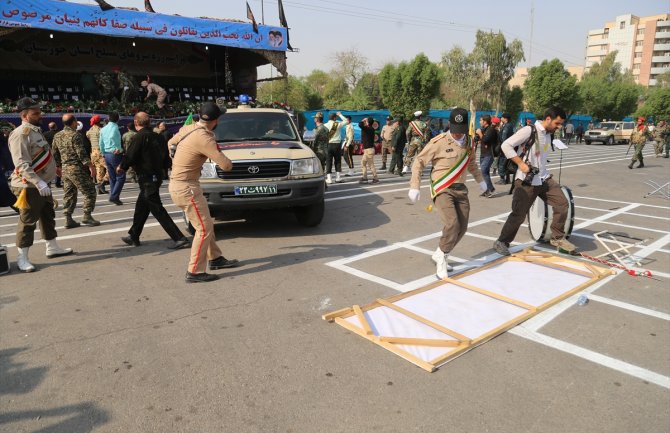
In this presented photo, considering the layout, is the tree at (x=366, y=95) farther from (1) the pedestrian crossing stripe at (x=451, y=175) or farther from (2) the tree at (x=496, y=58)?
(1) the pedestrian crossing stripe at (x=451, y=175)

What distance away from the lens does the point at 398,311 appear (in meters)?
4.04

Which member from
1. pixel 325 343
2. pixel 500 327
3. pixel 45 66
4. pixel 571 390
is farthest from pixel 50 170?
pixel 45 66

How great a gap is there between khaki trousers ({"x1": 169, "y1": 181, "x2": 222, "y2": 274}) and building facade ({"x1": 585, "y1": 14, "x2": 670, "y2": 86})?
120102mm

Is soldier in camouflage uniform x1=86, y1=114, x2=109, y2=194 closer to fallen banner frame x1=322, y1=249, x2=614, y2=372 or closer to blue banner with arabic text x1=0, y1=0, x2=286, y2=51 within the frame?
blue banner with arabic text x1=0, y1=0, x2=286, y2=51

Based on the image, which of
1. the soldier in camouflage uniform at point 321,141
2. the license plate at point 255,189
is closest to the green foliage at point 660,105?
the soldier in camouflage uniform at point 321,141

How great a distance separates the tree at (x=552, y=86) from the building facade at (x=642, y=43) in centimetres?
6402

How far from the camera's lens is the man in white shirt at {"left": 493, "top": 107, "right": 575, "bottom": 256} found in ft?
18.4

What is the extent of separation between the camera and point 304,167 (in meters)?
6.75

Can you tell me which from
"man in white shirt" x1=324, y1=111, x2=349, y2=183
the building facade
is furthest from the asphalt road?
the building facade

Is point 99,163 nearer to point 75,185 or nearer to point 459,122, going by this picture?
point 75,185

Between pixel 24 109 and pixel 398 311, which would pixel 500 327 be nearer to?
pixel 398 311

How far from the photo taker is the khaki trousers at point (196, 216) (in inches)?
189

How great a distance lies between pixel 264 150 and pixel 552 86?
2067 inches

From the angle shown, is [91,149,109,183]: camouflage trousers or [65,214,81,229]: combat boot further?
[91,149,109,183]: camouflage trousers
